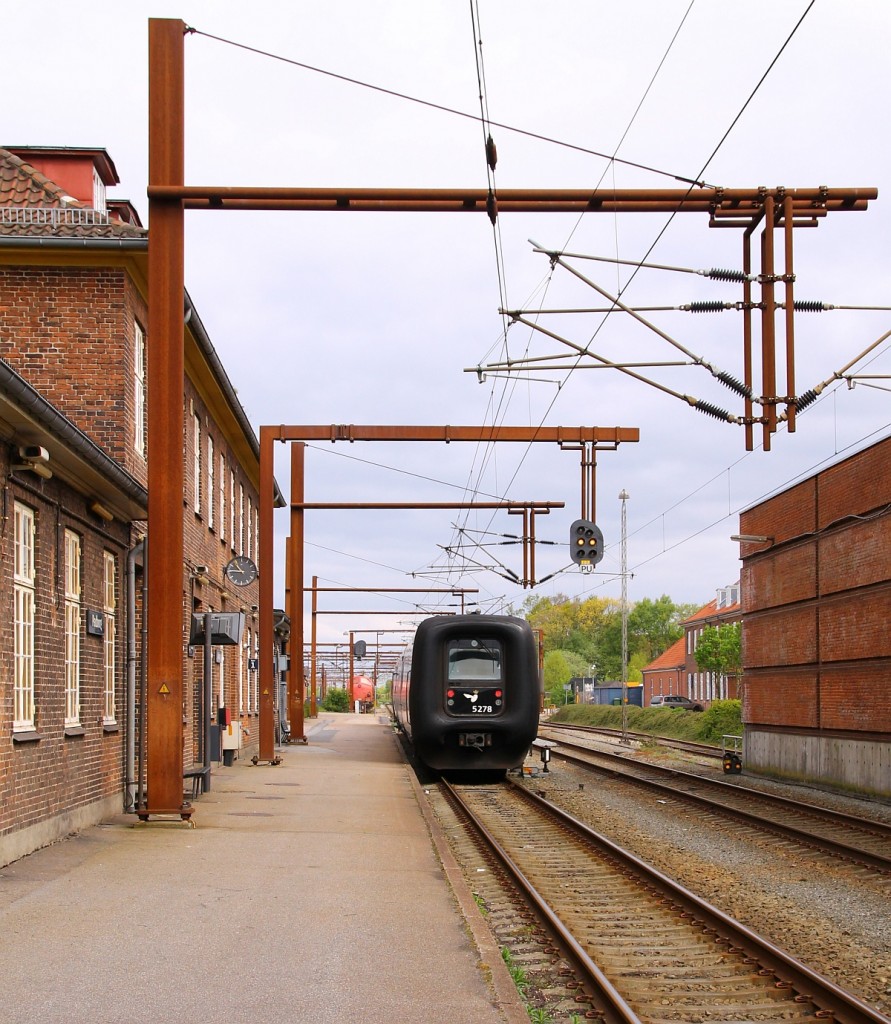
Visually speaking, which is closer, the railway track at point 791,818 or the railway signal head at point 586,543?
the railway track at point 791,818

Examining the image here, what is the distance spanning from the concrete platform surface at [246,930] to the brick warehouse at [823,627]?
372 inches

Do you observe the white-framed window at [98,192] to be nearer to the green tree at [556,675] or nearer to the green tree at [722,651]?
the green tree at [722,651]

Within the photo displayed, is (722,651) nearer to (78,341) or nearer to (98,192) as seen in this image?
(98,192)

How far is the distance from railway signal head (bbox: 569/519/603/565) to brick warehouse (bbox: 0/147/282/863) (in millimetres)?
6560

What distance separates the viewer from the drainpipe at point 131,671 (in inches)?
634

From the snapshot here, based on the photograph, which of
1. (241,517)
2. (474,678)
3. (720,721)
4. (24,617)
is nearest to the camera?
(24,617)

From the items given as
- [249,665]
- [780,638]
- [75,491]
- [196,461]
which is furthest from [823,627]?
[249,665]

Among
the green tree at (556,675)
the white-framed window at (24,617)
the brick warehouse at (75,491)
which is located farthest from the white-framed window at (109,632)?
the green tree at (556,675)

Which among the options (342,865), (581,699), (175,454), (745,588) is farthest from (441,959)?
(581,699)

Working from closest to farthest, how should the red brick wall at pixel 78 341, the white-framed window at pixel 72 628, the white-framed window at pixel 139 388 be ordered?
1. the white-framed window at pixel 72 628
2. the red brick wall at pixel 78 341
3. the white-framed window at pixel 139 388

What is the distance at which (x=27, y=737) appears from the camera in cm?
1145

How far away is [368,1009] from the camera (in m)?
6.35

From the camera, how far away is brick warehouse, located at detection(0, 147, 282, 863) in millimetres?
11422

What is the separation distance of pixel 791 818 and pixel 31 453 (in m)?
10.7
